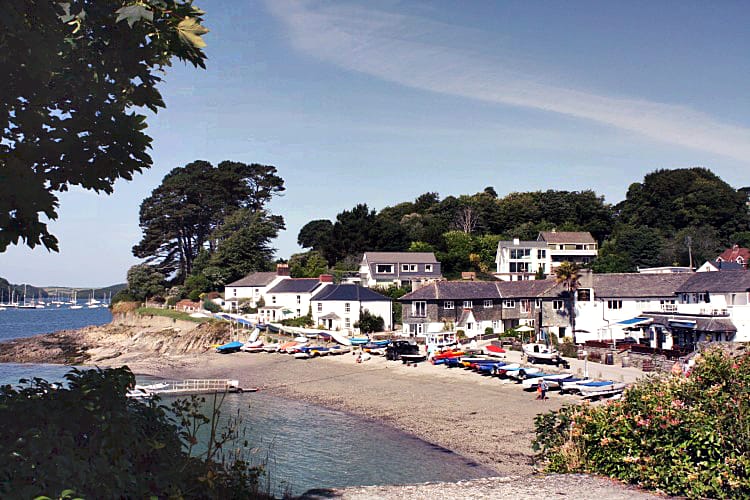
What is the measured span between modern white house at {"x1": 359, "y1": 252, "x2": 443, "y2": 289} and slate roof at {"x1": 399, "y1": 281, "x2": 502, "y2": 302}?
10751mm

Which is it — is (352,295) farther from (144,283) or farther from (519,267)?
(144,283)

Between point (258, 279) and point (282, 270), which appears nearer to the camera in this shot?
point (258, 279)

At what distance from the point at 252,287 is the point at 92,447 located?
69.1m

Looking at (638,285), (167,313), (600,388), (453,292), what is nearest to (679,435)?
(600,388)

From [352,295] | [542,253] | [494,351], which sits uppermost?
[542,253]

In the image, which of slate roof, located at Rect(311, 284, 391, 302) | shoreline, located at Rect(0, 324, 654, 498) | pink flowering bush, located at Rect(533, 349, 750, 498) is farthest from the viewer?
slate roof, located at Rect(311, 284, 391, 302)

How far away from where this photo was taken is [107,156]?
7.60m

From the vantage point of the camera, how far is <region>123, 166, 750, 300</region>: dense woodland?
267 feet

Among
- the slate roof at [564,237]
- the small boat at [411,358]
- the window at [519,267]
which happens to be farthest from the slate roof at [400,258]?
the small boat at [411,358]

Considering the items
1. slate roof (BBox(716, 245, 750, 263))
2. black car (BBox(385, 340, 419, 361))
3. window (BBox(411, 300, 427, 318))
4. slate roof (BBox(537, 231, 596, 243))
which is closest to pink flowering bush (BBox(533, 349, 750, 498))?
black car (BBox(385, 340, 419, 361))

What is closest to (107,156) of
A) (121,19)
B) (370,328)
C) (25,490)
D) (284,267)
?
(121,19)

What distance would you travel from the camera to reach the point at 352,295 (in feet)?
199

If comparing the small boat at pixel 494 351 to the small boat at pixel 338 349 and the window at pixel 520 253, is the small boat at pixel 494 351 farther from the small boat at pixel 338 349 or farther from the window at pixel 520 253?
the window at pixel 520 253

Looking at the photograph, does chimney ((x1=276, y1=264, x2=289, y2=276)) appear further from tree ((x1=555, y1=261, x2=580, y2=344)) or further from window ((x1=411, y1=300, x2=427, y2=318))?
tree ((x1=555, y1=261, x2=580, y2=344))
